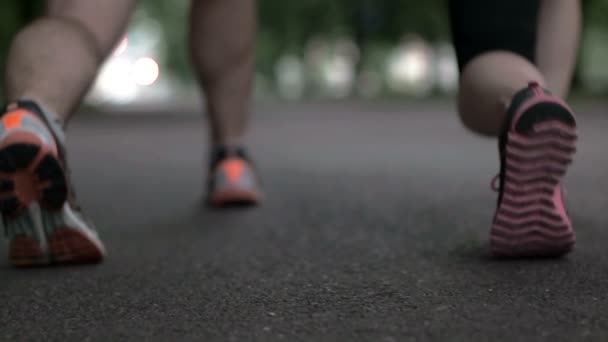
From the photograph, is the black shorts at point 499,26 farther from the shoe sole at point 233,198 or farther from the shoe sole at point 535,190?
the shoe sole at point 233,198

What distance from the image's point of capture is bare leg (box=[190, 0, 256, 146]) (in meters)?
2.92

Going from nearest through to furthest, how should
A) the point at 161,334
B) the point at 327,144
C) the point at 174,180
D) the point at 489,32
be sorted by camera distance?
1. the point at 161,334
2. the point at 489,32
3. the point at 174,180
4. the point at 327,144

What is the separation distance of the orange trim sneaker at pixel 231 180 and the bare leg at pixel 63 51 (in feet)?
3.12

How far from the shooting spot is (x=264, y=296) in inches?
60.4

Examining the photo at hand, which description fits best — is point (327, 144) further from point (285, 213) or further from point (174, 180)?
point (285, 213)

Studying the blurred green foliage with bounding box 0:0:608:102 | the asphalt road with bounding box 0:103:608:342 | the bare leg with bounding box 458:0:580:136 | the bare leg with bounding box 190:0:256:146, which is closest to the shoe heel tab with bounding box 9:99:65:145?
the asphalt road with bounding box 0:103:608:342

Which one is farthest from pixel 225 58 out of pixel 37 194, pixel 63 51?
pixel 37 194

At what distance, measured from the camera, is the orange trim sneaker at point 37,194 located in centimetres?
161

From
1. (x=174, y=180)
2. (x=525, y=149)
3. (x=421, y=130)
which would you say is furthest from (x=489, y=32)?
(x=421, y=130)

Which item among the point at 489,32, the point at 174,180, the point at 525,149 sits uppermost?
the point at 489,32

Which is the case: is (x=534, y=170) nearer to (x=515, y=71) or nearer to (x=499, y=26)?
(x=515, y=71)

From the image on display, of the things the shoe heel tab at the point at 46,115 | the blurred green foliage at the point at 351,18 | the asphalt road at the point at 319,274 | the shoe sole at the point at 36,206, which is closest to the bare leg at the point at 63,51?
the shoe heel tab at the point at 46,115

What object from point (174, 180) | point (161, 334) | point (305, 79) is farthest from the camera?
point (305, 79)

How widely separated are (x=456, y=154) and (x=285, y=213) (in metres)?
2.62
